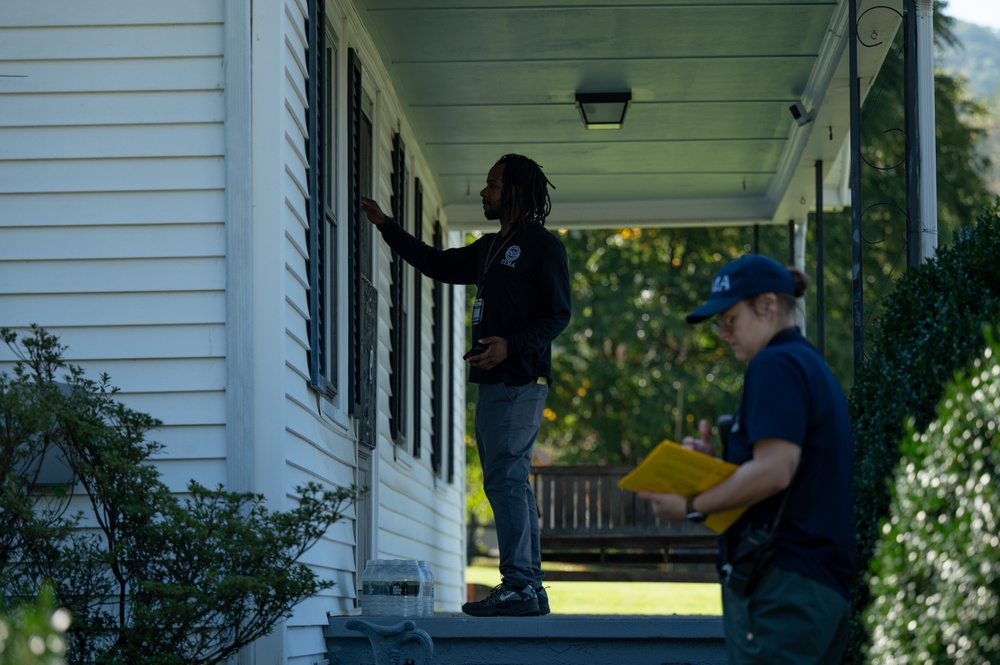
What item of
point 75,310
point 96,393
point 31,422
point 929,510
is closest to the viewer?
point 929,510

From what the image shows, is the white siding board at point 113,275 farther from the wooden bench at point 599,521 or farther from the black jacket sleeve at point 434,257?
the wooden bench at point 599,521

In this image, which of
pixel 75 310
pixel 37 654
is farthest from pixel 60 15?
pixel 37 654

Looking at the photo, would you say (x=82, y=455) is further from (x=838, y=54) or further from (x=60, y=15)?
(x=838, y=54)

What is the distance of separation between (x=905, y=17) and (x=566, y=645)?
11.6 ft

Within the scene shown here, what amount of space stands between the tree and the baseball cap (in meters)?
1.74

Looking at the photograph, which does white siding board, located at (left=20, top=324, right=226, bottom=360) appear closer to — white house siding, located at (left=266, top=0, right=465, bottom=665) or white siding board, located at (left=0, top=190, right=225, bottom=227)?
white house siding, located at (left=266, top=0, right=465, bottom=665)

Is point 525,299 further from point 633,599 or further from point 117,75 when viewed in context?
point 633,599

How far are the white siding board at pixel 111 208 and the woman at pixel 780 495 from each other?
2643mm

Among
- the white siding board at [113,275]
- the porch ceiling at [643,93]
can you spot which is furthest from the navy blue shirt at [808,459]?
the porch ceiling at [643,93]

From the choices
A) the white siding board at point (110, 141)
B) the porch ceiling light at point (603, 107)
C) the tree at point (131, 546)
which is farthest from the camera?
the porch ceiling light at point (603, 107)


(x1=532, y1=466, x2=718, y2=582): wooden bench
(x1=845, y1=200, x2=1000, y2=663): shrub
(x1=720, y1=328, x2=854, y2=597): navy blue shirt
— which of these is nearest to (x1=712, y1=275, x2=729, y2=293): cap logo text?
(x1=720, y1=328, x2=854, y2=597): navy blue shirt

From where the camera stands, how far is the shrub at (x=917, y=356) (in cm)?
404

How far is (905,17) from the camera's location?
689cm

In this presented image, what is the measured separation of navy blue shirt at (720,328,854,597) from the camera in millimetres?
3336
